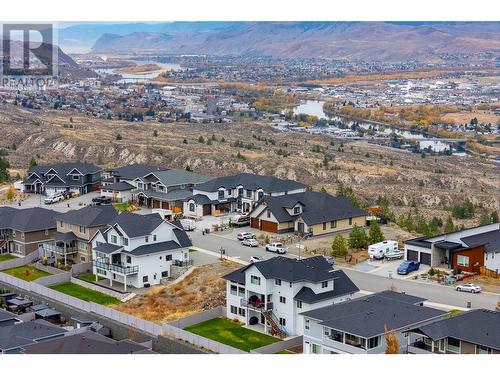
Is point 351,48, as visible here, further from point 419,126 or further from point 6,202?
point 6,202

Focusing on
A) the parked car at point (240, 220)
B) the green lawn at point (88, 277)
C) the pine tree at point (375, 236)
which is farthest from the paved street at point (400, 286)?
the green lawn at point (88, 277)

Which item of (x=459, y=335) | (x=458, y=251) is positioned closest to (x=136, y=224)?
(x=458, y=251)

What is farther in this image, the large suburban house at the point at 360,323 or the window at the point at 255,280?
the window at the point at 255,280

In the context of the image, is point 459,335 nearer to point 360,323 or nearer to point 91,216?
point 360,323

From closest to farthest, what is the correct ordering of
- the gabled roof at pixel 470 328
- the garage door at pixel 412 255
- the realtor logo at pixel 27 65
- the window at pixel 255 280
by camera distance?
the gabled roof at pixel 470 328, the window at pixel 255 280, the garage door at pixel 412 255, the realtor logo at pixel 27 65

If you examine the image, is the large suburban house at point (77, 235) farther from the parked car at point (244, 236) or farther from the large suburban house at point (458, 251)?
the large suburban house at point (458, 251)

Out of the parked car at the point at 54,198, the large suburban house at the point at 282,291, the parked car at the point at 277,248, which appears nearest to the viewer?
the large suburban house at the point at 282,291

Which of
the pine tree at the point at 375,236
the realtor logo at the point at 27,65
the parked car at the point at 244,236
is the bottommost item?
the parked car at the point at 244,236
